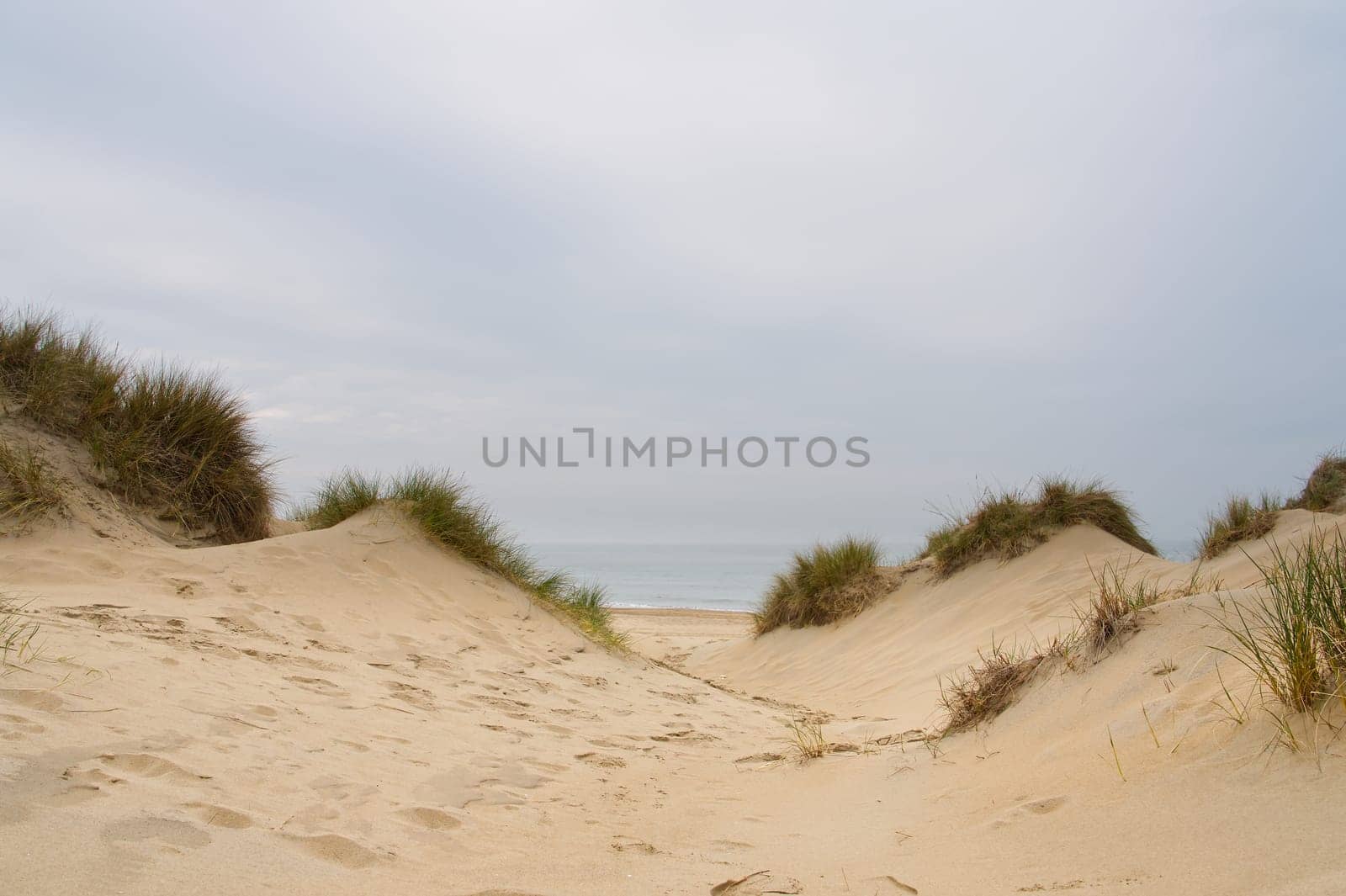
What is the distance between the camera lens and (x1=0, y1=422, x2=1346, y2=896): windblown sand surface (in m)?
2.22

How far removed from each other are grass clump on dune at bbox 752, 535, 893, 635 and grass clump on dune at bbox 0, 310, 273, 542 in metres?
6.63

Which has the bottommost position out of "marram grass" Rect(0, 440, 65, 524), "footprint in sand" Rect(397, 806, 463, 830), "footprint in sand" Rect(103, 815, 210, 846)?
"footprint in sand" Rect(397, 806, 463, 830)

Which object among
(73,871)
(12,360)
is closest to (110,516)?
(12,360)

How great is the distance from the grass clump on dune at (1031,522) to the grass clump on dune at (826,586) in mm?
1056

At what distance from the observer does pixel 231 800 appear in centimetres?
270

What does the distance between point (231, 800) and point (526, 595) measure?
527cm

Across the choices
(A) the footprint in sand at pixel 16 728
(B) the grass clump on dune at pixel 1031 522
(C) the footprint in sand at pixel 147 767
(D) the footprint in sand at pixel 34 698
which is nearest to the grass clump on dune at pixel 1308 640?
(C) the footprint in sand at pixel 147 767

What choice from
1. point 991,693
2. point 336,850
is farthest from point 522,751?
point 991,693

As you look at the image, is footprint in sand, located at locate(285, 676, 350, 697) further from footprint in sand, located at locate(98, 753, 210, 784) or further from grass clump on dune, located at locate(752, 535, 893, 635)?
grass clump on dune, located at locate(752, 535, 893, 635)

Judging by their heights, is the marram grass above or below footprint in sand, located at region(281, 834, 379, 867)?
above

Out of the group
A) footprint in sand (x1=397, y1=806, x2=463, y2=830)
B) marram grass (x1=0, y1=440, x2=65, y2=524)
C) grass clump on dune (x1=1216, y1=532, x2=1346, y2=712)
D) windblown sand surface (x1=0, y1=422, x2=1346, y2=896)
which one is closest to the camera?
windblown sand surface (x1=0, y1=422, x2=1346, y2=896)

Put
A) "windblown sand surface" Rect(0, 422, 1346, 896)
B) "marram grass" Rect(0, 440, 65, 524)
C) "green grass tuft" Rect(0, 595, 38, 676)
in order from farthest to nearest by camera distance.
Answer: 1. "marram grass" Rect(0, 440, 65, 524)
2. "green grass tuft" Rect(0, 595, 38, 676)
3. "windblown sand surface" Rect(0, 422, 1346, 896)

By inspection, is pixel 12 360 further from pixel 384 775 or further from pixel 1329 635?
pixel 1329 635

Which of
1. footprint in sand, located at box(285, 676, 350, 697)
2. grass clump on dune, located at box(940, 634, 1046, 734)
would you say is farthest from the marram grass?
grass clump on dune, located at box(940, 634, 1046, 734)
